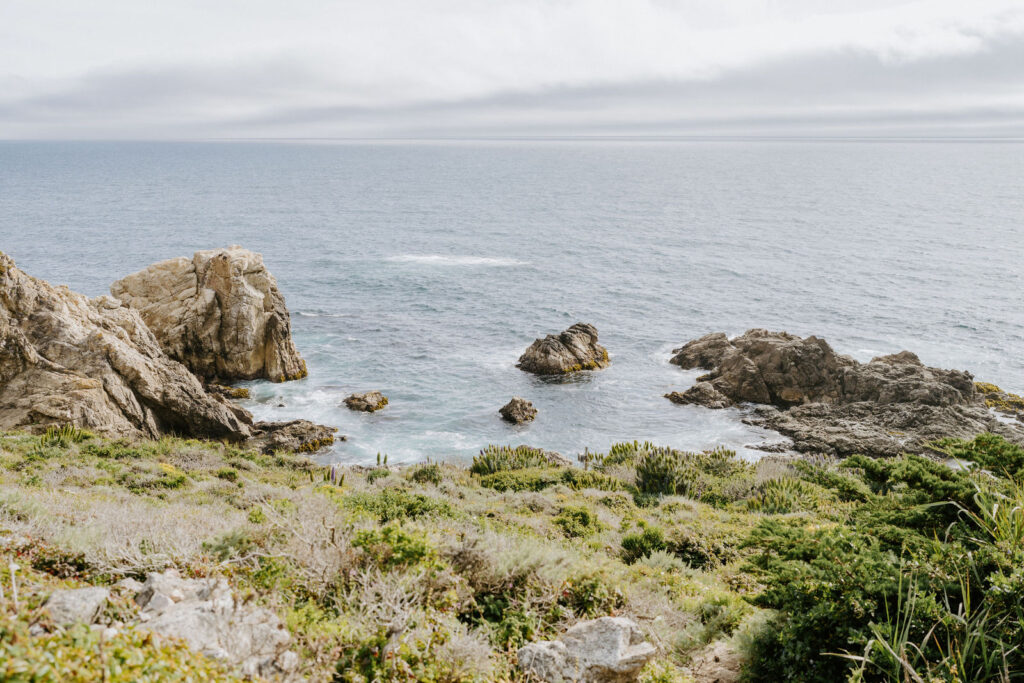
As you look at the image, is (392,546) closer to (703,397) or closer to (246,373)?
(703,397)

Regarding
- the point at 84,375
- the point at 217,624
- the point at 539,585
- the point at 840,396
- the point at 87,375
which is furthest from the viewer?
the point at 840,396

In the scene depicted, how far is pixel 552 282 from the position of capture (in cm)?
6219

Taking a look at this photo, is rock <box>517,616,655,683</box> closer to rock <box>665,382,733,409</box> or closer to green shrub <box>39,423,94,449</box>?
green shrub <box>39,423,94,449</box>

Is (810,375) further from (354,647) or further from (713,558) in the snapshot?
(354,647)

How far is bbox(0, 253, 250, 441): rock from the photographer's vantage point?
73.5 ft

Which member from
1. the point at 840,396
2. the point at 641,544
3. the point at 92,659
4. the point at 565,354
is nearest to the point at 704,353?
the point at 840,396

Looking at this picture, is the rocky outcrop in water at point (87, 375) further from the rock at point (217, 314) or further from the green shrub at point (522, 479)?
the green shrub at point (522, 479)

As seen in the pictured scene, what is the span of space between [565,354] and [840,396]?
17.0 meters

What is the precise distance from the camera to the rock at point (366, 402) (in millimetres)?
35344

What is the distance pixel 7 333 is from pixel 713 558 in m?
25.5

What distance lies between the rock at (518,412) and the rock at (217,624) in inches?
1120

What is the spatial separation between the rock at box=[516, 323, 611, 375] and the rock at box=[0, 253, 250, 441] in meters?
19.3

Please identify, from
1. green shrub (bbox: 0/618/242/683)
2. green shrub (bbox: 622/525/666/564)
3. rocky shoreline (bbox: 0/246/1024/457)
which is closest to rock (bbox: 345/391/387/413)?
rocky shoreline (bbox: 0/246/1024/457)

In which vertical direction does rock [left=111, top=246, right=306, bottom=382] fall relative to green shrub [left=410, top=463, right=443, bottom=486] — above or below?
above
